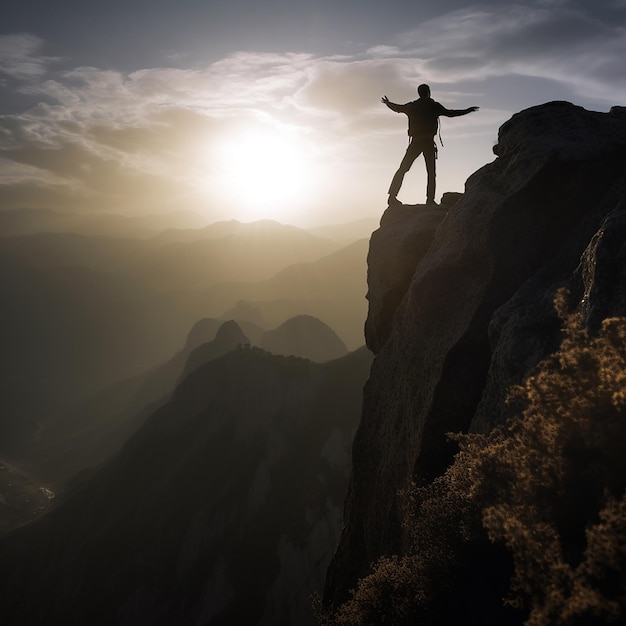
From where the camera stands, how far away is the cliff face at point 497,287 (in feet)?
27.3

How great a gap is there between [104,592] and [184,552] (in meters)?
11.5

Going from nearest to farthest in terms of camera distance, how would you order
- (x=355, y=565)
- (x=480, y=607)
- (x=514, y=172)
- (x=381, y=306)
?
(x=480, y=607), (x=514, y=172), (x=355, y=565), (x=381, y=306)

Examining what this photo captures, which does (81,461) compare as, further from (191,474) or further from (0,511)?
(191,474)

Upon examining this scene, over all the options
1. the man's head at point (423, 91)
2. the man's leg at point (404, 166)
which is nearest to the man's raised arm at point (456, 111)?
the man's head at point (423, 91)

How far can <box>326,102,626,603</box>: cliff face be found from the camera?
8.33 meters

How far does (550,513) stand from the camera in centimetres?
483

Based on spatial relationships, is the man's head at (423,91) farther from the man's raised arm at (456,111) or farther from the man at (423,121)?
the man's raised arm at (456,111)

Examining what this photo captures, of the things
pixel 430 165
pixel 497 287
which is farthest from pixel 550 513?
pixel 430 165

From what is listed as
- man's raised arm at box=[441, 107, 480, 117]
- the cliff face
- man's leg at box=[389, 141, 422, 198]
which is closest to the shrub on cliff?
the cliff face

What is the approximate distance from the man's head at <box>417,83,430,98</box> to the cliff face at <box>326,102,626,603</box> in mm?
4286

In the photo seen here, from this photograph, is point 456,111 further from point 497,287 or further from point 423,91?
point 497,287

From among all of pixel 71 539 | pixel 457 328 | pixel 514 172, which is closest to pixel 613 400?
pixel 457 328

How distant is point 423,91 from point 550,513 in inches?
653

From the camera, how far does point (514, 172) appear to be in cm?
1177
